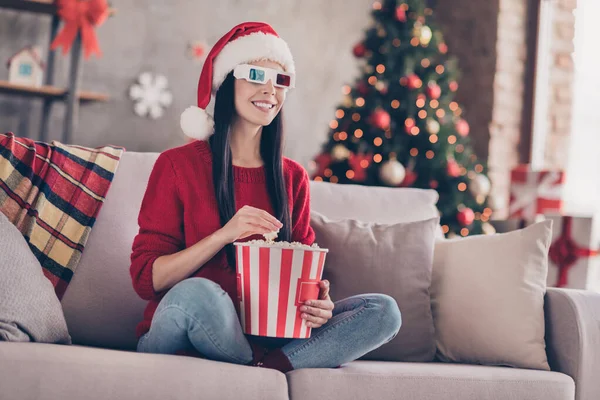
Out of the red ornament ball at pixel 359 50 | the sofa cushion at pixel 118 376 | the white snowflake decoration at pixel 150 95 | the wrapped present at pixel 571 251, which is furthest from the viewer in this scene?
the white snowflake decoration at pixel 150 95

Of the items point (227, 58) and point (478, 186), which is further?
point (478, 186)

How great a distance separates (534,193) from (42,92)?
2.82 metres

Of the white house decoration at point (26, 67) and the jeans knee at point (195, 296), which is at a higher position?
the white house decoration at point (26, 67)

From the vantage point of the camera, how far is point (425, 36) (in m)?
4.50

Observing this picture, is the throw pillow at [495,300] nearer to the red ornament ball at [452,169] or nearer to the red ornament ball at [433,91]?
the red ornament ball at [452,169]

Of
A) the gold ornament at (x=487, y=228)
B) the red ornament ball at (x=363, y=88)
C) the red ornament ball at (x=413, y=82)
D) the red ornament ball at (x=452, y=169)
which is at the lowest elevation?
the gold ornament at (x=487, y=228)

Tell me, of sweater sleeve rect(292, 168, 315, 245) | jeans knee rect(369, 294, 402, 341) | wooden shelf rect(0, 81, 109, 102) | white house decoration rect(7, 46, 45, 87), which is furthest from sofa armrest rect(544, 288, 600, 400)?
white house decoration rect(7, 46, 45, 87)

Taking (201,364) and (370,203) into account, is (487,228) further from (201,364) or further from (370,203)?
(201,364)

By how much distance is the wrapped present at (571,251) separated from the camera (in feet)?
10.7

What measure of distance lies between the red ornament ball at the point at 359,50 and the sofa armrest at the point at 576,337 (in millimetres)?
2667

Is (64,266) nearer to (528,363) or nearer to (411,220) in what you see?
(411,220)

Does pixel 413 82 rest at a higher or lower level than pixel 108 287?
higher

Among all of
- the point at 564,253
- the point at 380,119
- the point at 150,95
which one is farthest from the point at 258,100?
the point at 150,95

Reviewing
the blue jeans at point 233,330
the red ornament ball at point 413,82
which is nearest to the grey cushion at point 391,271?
the blue jeans at point 233,330
